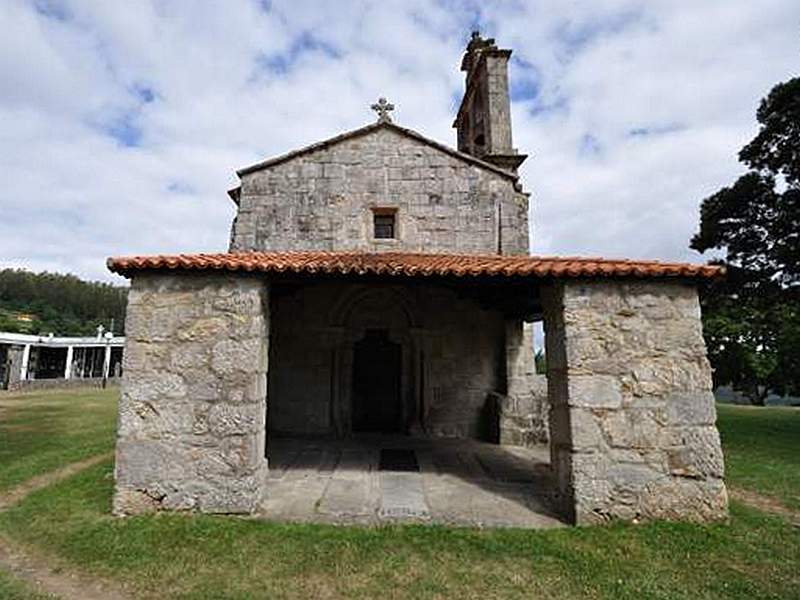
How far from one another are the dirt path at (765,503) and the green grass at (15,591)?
600 centimetres

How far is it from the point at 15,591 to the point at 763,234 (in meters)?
12.8

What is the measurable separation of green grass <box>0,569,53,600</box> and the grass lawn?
32cm

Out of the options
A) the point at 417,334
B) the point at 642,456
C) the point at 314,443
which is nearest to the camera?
the point at 642,456

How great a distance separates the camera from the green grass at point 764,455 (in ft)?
17.2

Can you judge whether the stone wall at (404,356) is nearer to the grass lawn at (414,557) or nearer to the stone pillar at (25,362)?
the grass lawn at (414,557)

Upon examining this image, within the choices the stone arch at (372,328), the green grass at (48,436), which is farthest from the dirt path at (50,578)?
the stone arch at (372,328)

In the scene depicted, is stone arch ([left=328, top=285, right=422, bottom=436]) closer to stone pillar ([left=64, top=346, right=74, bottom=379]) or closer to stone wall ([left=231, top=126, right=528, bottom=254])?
stone wall ([left=231, top=126, right=528, bottom=254])

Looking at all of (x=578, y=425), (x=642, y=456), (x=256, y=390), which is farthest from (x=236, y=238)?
(x=642, y=456)

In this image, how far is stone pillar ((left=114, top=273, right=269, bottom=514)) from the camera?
4039mm

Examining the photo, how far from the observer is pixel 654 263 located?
4.36 m

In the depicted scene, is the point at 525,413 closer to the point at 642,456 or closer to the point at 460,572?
the point at 642,456

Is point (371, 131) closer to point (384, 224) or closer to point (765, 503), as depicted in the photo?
point (384, 224)

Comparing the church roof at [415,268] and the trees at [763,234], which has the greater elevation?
the trees at [763,234]

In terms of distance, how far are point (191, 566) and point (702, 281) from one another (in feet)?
16.4
